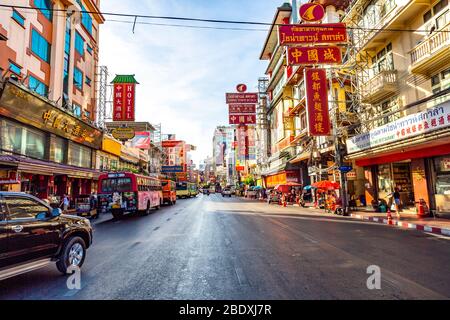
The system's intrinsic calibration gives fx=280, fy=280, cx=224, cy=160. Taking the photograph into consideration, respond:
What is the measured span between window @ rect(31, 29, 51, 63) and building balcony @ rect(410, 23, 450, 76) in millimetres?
25443

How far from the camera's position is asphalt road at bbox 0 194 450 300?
4.73m

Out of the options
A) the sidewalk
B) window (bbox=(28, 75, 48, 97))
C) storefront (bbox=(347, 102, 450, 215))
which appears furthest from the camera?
window (bbox=(28, 75, 48, 97))

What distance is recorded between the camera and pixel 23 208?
217 inches

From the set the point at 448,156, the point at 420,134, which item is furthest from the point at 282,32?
the point at 448,156

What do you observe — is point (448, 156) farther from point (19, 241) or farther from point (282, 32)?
point (19, 241)

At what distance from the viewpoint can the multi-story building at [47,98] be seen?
16922 millimetres

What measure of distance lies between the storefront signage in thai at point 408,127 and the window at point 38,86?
22903 millimetres

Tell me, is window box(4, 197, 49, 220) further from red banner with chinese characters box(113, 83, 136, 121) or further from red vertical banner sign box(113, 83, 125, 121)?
red vertical banner sign box(113, 83, 125, 121)

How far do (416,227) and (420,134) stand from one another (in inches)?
180

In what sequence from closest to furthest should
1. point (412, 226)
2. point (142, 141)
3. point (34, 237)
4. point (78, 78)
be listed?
point (34, 237), point (412, 226), point (78, 78), point (142, 141)

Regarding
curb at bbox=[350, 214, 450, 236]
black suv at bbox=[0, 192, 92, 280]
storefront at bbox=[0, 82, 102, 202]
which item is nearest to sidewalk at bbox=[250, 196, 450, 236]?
curb at bbox=[350, 214, 450, 236]

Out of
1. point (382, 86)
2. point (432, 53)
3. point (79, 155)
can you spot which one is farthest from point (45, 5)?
point (432, 53)

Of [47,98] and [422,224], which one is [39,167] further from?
[422,224]

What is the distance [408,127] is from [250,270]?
13238 mm
